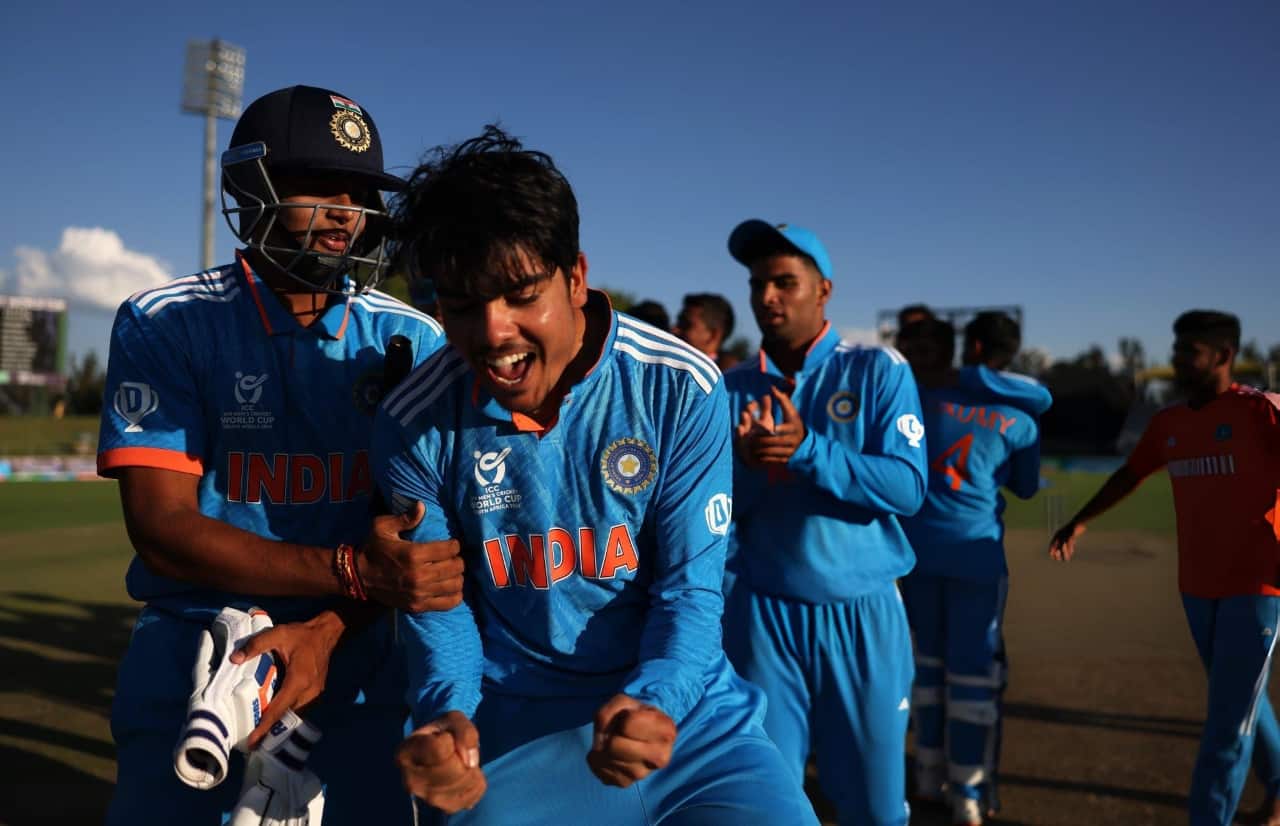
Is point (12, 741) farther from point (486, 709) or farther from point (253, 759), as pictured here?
point (486, 709)

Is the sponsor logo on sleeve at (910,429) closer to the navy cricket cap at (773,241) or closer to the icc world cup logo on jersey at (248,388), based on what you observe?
the navy cricket cap at (773,241)

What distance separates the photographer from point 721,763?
196cm

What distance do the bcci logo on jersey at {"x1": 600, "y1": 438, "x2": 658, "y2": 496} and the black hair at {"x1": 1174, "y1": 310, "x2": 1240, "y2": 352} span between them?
3782 mm

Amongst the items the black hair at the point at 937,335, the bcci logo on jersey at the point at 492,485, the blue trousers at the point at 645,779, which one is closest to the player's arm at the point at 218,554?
the bcci logo on jersey at the point at 492,485

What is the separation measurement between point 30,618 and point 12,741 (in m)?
3.71

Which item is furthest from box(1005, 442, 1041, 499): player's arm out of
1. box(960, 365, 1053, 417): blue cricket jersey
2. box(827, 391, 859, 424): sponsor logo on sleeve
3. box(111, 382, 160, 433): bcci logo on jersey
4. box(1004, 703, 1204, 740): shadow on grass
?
box(111, 382, 160, 433): bcci logo on jersey

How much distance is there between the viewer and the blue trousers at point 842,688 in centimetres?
354

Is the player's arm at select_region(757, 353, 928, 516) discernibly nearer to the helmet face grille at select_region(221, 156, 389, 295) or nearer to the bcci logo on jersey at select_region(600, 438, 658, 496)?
the bcci logo on jersey at select_region(600, 438, 658, 496)

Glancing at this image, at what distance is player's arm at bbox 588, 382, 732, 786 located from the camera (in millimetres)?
1879

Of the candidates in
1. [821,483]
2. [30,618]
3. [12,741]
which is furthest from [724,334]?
[30,618]

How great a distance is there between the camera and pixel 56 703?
21.2ft

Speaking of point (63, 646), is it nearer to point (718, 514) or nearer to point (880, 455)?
point (880, 455)

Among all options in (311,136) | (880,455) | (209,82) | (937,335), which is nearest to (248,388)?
(311,136)

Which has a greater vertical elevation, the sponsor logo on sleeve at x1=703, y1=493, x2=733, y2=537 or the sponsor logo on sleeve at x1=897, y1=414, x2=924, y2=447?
the sponsor logo on sleeve at x1=897, y1=414, x2=924, y2=447
